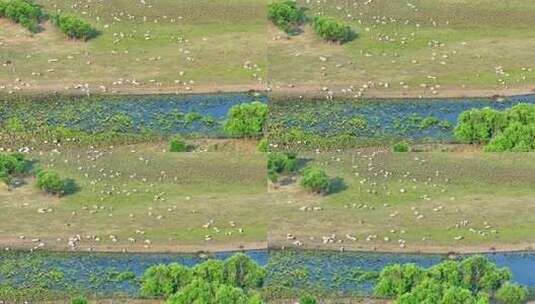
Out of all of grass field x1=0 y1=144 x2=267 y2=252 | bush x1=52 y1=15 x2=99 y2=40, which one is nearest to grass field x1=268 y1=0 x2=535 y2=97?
grass field x1=0 y1=144 x2=267 y2=252

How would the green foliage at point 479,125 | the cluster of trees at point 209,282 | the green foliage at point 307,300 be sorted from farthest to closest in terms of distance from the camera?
the green foliage at point 479,125
the green foliage at point 307,300
the cluster of trees at point 209,282

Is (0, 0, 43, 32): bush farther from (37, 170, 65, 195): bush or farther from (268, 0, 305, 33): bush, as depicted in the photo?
(268, 0, 305, 33): bush

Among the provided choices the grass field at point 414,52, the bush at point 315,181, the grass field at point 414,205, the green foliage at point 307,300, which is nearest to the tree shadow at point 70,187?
the grass field at point 414,205

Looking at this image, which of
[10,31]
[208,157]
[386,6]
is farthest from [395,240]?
[10,31]

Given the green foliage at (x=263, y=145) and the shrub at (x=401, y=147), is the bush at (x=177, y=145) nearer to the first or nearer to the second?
the green foliage at (x=263, y=145)

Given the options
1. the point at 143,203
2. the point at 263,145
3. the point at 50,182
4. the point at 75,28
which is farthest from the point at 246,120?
the point at 75,28

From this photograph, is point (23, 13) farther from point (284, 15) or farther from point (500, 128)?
point (500, 128)
